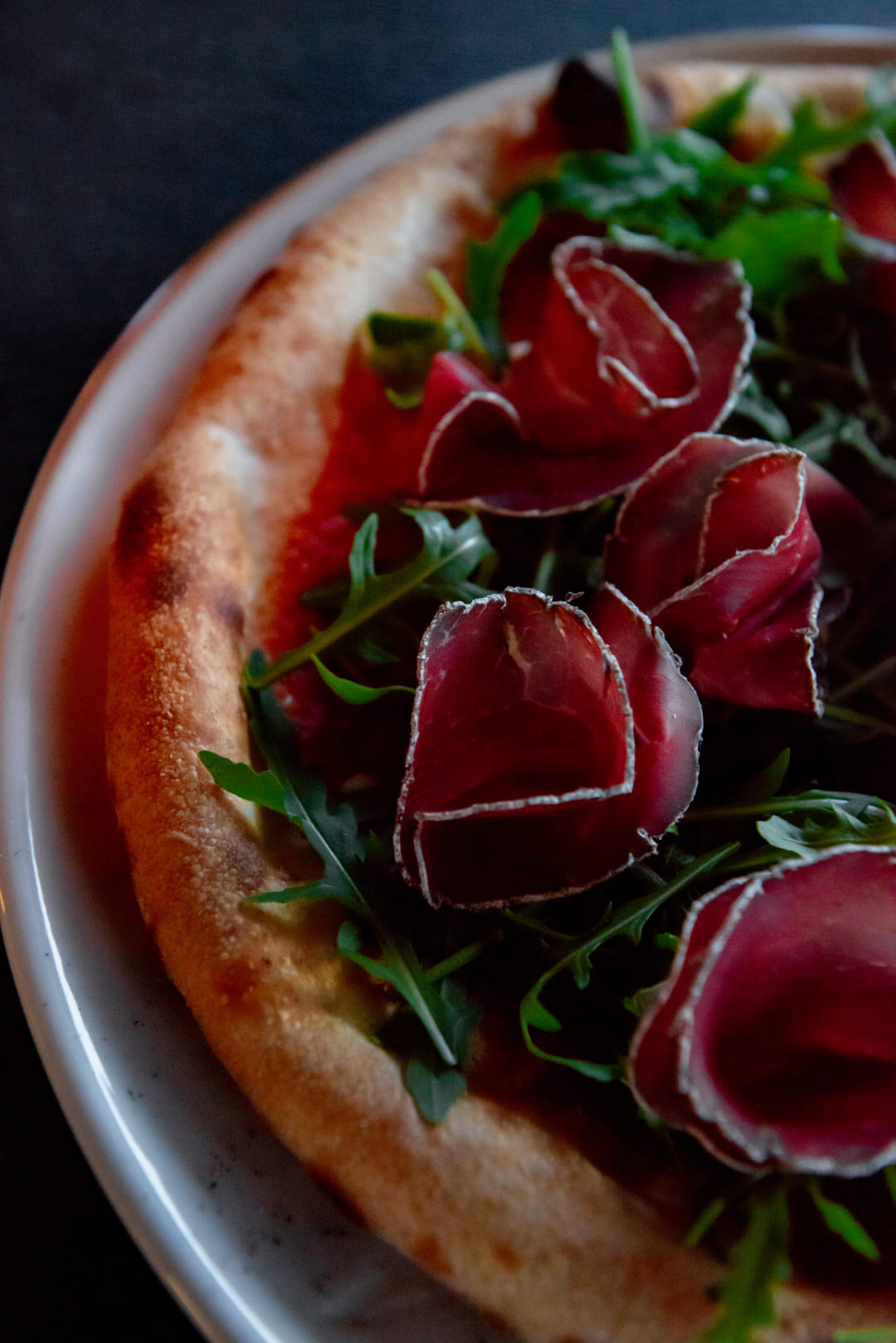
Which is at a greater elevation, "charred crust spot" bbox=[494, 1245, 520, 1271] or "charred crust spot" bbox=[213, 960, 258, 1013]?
"charred crust spot" bbox=[213, 960, 258, 1013]

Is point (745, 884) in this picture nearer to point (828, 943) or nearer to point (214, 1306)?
point (828, 943)

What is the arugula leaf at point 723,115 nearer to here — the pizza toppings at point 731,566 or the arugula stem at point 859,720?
the pizza toppings at point 731,566

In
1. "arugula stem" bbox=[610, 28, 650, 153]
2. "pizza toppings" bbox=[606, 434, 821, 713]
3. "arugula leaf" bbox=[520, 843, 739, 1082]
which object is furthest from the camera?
"arugula stem" bbox=[610, 28, 650, 153]

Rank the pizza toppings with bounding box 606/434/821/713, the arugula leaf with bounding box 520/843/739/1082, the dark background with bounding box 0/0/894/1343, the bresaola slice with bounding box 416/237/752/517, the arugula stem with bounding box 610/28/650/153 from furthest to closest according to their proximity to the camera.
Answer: the dark background with bounding box 0/0/894/1343 → the arugula stem with bounding box 610/28/650/153 → the bresaola slice with bounding box 416/237/752/517 → the pizza toppings with bounding box 606/434/821/713 → the arugula leaf with bounding box 520/843/739/1082

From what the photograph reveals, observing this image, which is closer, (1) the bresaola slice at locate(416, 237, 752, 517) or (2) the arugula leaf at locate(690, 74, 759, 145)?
(1) the bresaola slice at locate(416, 237, 752, 517)

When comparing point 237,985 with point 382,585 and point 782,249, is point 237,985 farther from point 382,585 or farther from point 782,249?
point 782,249

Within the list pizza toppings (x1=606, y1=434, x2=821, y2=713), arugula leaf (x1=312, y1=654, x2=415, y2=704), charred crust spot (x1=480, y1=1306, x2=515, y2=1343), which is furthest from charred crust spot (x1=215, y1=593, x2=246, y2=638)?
charred crust spot (x1=480, y1=1306, x2=515, y2=1343)

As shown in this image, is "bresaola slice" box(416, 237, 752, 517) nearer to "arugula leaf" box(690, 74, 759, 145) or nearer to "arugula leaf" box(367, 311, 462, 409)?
"arugula leaf" box(367, 311, 462, 409)

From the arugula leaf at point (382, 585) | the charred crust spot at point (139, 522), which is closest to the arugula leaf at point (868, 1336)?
the arugula leaf at point (382, 585)
